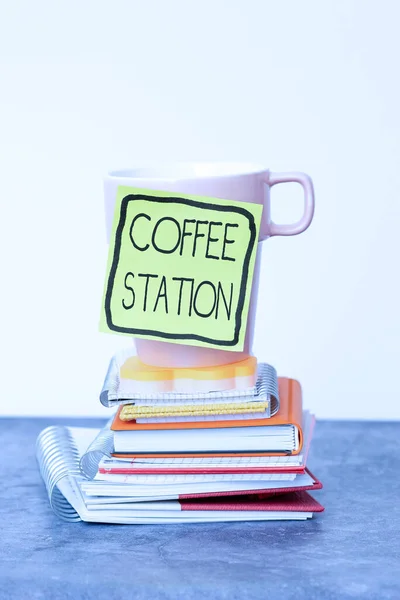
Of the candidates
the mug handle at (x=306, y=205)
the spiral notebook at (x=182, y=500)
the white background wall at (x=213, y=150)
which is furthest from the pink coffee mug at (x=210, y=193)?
the white background wall at (x=213, y=150)

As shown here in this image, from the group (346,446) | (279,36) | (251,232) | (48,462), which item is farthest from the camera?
(279,36)

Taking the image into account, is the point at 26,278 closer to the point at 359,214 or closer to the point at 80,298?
the point at 80,298

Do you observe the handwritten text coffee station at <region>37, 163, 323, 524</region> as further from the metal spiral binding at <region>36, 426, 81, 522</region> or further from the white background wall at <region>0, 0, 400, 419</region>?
the white background wall at <region>0, 0, 400, 419</region>

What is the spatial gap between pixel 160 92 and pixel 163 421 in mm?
819

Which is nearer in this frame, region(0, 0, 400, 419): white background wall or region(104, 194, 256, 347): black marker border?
region(104, 194, 256, 347): black marker border

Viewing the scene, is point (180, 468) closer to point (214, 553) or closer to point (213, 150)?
point (214, 553)

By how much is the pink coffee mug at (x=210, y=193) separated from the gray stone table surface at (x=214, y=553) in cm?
Result: 16

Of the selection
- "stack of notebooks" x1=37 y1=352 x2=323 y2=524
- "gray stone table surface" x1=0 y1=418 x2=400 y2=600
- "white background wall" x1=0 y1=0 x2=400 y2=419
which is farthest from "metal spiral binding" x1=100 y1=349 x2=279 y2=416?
"white background wall" x1=0 y1=0 x2=400 y2=419

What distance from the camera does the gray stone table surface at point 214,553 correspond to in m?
0.75

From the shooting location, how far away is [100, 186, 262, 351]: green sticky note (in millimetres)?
858

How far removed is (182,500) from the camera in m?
0.89

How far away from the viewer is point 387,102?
5.04 ft

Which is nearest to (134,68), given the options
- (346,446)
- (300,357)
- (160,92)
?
(160,92)

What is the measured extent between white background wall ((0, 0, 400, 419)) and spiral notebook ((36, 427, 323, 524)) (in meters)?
0.70
